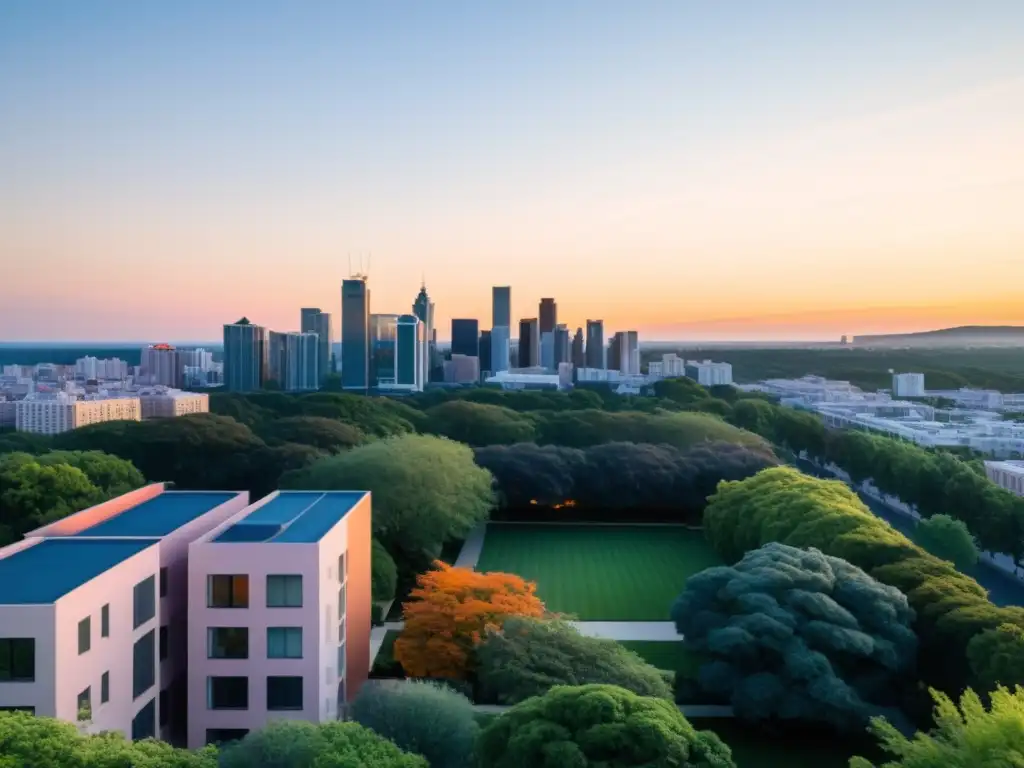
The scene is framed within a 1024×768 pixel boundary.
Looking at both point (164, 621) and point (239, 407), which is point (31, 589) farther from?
point (239, 407)

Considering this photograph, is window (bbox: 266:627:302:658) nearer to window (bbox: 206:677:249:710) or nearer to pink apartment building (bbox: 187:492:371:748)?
pink apartment building (bbox: 187:492:371:748)

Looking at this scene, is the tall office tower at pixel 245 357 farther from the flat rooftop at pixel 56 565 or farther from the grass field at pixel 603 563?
the flat rooftop at pixel 56 565

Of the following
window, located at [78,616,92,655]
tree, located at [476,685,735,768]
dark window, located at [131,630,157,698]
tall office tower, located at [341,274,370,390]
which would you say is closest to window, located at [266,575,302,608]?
dark window, located at [131,630,157,698]

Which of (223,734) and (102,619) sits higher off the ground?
(102,619)

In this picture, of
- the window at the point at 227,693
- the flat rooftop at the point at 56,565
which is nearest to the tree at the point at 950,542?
the window at the point at 227,693

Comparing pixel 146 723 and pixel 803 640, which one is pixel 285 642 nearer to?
pixel 146 723

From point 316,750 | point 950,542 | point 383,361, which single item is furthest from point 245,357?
point 316,750
